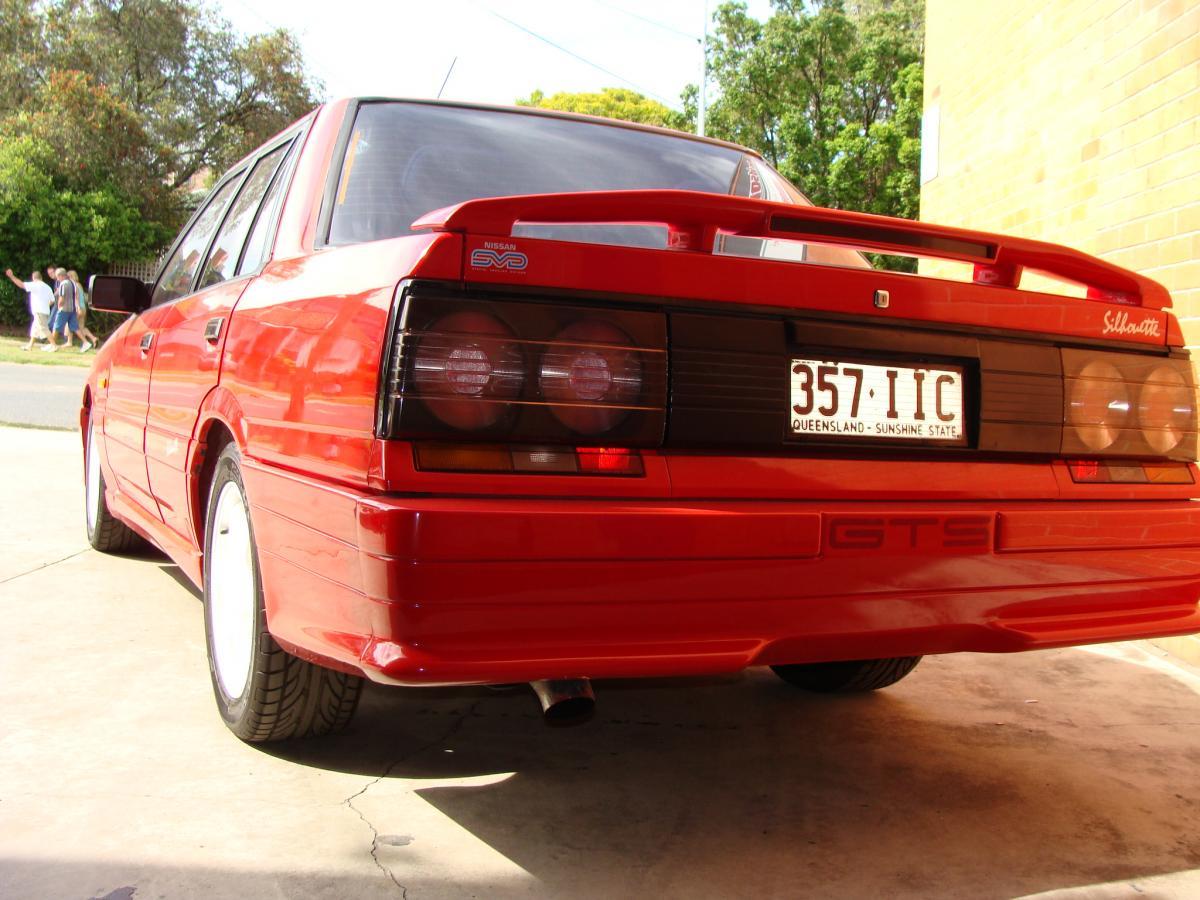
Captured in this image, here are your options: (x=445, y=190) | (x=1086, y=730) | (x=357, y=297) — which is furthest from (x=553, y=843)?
(x=1086, y=730)

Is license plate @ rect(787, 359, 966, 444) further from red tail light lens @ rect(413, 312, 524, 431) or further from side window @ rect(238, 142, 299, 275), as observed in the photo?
side window @ rect(238, 142, 299, 275)

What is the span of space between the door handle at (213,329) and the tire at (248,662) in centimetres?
32

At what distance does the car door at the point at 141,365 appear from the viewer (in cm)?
380

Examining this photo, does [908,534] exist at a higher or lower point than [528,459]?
lower

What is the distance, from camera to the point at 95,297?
4.12m

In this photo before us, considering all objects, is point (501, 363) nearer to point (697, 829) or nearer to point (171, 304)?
point (697, 829)

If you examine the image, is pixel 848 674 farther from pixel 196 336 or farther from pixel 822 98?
pixel 822 98

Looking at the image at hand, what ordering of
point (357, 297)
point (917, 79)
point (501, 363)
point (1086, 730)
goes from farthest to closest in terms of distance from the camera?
1. point (917, 79)
2. point (1086, 730)
3. point (357, 297)
4. point (501, 363)

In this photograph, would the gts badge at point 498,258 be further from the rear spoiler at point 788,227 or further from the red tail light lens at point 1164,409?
the red tail light lens at point 1164,409

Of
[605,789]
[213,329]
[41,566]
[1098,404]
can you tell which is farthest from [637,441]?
[41,566]

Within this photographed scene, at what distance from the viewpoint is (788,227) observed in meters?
2.29

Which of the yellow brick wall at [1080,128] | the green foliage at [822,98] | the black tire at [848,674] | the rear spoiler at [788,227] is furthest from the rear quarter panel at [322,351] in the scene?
the green foliage at [822,98]

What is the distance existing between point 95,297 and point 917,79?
28016mm

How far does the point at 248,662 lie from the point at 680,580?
118 cm
